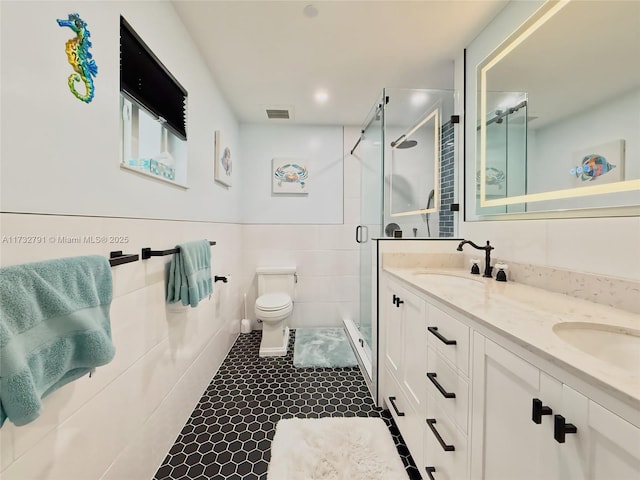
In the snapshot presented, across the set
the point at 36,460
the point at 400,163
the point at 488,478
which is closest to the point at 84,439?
the point at 36,460

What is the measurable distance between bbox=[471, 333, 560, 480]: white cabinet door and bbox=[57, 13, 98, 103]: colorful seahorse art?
4.74ft

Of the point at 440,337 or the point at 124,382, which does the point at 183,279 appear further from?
the point at 440,337

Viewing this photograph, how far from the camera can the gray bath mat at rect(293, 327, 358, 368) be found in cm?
223

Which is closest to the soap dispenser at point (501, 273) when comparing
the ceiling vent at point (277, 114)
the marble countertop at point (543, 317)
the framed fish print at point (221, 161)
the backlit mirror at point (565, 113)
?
the marble countertop at point (543, 317)

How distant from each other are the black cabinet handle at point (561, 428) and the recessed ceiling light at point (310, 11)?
189cm

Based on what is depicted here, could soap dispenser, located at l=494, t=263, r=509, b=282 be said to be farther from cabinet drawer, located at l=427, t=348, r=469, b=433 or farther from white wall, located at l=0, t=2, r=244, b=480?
white wall, located at l=0, t=2, r=244, b=480

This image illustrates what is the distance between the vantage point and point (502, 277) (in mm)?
1332

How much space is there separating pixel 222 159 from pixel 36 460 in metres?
1.98

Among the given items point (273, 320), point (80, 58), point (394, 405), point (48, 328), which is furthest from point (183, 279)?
point (394, 405)

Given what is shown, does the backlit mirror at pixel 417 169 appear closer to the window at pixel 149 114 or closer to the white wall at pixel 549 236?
the white wall at pixel 549 236

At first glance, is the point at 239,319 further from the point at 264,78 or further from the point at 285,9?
the point at 285,9

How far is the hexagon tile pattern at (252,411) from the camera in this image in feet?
4.23

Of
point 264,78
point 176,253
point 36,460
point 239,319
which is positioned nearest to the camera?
point 36,460

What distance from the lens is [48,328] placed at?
648 millimetres
